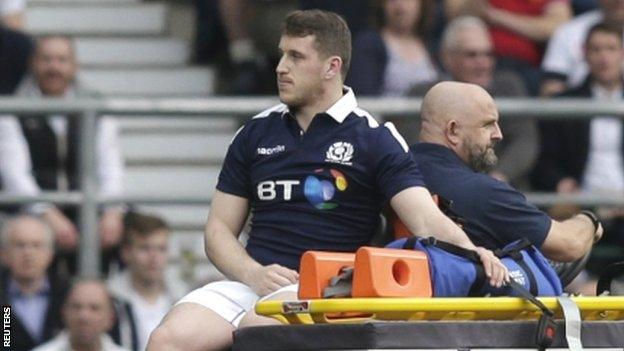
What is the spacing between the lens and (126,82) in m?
12.4

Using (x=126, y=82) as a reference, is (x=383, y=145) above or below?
above

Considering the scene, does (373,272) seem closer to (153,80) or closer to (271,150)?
(271,150)

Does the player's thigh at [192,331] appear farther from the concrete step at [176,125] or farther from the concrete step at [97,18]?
the concrete step at [97,18]

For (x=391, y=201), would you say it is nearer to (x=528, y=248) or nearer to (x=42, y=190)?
(x=528, y=248)

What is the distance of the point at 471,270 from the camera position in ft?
21.4

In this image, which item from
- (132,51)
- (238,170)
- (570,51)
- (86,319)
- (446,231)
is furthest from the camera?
(132,51)

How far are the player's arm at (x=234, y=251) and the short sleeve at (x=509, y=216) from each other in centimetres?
73

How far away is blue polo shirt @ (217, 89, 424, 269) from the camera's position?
7082mm

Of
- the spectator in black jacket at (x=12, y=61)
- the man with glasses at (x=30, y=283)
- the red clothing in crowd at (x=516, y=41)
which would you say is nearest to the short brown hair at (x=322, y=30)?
the man with glasses at (x=30, y=283)

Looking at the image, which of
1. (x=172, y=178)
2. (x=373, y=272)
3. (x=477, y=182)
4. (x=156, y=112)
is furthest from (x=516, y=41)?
(x=373, y=272)

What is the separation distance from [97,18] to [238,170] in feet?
18.6

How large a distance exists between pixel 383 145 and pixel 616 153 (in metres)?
4.13

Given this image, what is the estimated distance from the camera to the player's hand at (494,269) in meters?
Answer: 6.51

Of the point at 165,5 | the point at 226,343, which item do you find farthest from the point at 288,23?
the point at 165,5
